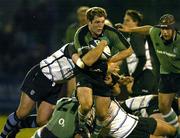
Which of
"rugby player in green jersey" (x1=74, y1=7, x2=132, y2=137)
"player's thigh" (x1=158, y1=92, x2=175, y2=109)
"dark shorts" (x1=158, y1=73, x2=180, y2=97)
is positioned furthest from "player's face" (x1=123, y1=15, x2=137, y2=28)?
"rugby player in green jersey" (x1=74, y1=7, x2=132, y2=137)

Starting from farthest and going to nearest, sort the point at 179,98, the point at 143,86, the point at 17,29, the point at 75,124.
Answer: the point at 17,29 < the point at 143,86 < the point at 179,98 < the point at 75,124

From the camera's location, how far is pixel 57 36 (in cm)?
1585

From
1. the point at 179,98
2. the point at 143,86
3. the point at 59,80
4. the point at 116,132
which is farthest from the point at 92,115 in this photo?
the point at 143,86

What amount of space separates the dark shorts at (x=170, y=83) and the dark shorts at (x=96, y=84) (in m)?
1.57

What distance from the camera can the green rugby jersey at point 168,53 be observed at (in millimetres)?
10109

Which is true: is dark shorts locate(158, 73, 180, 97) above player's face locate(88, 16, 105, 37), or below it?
below

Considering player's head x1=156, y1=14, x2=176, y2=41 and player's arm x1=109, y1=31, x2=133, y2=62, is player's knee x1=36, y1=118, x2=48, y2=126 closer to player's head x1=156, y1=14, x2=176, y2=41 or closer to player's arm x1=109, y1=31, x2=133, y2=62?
player's arm x1=109, y1=31, x2=133, y2=62

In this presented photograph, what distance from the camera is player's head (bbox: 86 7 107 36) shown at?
353 inches

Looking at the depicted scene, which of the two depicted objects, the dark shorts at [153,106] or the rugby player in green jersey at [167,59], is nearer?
the rugby player in green jersey at [167,59]

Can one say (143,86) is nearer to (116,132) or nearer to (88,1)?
(116,132)

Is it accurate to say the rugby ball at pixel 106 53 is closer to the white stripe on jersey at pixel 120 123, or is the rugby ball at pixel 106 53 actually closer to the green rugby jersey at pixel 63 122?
the white stripe on jersey at pixel 120 123

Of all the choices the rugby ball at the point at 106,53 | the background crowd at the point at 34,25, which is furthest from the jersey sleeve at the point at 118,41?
the background crowd at the point at 34,25

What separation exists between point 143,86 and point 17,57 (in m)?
5.28

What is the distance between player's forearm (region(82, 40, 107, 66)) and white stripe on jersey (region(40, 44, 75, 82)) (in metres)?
0.79
